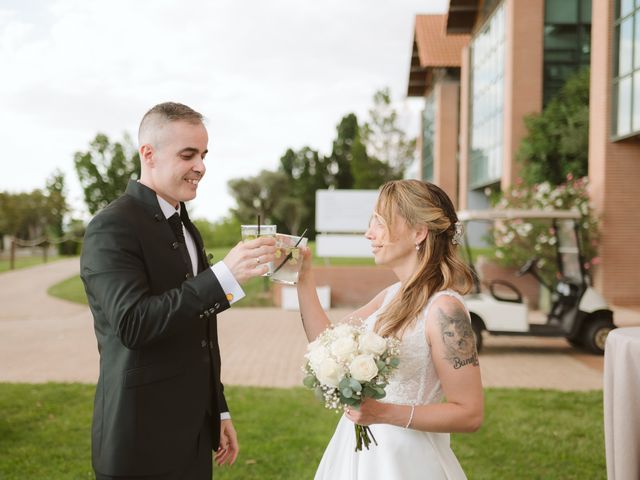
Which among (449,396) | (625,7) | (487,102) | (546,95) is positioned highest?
(625,7)

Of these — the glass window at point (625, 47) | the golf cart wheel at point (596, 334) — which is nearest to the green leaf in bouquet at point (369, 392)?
the golf cart wheel at point (596, 334)

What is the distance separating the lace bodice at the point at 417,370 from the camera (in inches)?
97.3

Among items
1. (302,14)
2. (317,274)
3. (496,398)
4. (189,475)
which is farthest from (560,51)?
(189,475)

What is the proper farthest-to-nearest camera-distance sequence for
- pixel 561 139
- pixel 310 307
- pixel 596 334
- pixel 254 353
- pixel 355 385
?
pixel 561 139 < pixel 254 353 < pixel 596 334 < pixel 310 307 < pixel 355 385

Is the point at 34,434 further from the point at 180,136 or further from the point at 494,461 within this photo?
the point at 180,136

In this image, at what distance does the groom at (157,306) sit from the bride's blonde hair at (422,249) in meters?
0.56

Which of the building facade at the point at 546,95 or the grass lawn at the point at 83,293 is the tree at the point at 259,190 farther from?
the grass lawn at the point at 83,293

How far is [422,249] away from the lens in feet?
8.82

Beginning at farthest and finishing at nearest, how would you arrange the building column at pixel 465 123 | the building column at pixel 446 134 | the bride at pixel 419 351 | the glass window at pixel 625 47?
the building column at pixel 446 134 → the building column at pixel 465 123 → the glass window at pixel 625 47 → the bride at pixel 419 351

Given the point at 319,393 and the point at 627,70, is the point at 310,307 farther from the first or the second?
the point at 627,70

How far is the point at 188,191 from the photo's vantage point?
2.56m

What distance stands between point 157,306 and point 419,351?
99cm

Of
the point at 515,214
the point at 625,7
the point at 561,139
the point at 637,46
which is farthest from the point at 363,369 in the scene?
the point at 561,139

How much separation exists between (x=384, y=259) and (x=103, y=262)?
3.64 ft
